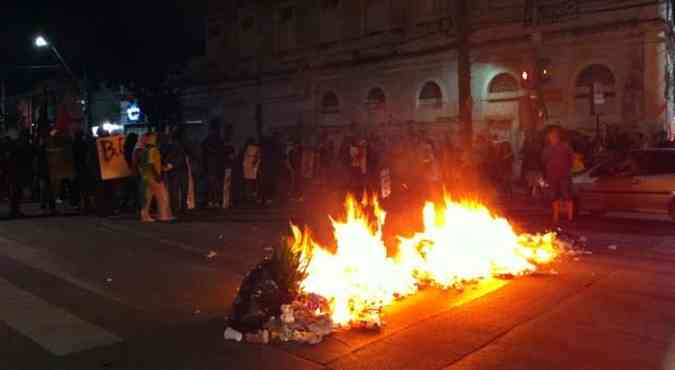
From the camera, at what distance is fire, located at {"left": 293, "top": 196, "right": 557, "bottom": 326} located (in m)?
6.82

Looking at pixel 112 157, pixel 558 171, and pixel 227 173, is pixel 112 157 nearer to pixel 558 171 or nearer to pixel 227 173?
pixel 227 173

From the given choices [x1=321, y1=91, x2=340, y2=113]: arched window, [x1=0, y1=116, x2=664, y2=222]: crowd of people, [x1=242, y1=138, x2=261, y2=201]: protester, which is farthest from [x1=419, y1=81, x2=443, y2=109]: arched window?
[x1=242, y1=138, x2=261, y2=201]: protester

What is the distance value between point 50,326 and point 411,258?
4075 millimetres

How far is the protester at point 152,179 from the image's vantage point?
1347 centimetres

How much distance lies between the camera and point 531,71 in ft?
75.4

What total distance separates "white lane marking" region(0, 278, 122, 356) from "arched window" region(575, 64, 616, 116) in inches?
772

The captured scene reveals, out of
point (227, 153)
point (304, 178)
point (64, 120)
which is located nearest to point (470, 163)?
point (304, 178)

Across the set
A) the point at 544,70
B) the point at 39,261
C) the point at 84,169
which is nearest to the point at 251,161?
the point at 84,169

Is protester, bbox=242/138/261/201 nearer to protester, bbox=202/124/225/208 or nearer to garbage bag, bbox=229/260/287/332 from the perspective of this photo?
protester, bbox=202/124/225/208

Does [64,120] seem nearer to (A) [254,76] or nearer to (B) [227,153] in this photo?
(B) [227,153]

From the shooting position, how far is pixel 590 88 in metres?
22.9

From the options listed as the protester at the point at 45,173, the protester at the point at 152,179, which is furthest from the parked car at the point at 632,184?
the protester at the point at 45,173

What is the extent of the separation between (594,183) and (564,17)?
37.1ft

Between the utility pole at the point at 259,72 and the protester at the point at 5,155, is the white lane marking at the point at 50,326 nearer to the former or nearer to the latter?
the protester at the point at 5,155
